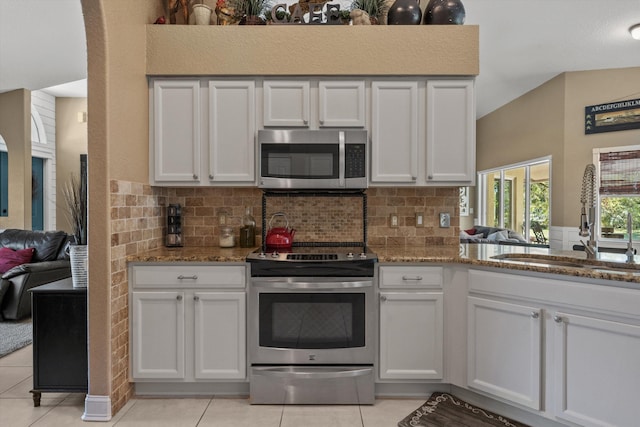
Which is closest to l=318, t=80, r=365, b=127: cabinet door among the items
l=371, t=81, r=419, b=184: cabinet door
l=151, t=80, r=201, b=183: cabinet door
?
l=371, t=81, r=419, b=184: cabinet door

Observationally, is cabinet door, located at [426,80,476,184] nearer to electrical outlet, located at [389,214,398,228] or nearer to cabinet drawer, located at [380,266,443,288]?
electrical outlet, located at [389,214,398,228]

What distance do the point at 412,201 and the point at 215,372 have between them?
1.89 meters

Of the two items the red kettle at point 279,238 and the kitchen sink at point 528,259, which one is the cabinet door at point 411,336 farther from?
the red kettle at point 279,238

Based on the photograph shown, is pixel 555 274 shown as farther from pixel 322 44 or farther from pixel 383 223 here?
pixel 322 44

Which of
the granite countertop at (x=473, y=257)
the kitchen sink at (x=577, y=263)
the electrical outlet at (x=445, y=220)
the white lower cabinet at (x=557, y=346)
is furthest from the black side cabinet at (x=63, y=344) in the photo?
the kitchen sink at (x=577, y=263)

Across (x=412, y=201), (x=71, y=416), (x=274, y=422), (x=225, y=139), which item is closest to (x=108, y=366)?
(x=71, y=416)

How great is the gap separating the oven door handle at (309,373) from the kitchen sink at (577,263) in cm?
115

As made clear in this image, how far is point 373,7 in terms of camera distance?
3.02m

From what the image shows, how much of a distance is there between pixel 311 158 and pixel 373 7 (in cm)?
129

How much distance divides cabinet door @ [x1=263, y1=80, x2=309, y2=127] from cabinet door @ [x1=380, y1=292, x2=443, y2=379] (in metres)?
1.37

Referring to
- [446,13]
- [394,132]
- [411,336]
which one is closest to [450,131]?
[394,132]

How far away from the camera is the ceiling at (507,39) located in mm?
4004

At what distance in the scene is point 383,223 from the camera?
10.4 ft

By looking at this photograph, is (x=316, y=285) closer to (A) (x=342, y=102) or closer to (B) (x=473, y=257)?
(B) (x=473, y=257)
